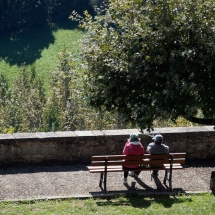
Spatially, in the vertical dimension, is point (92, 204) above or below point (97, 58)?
below

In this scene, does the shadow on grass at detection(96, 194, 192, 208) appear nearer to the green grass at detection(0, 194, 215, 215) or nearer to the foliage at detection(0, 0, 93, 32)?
the green grass at detection(0, 194, 215, 215)

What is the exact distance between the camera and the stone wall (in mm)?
12719

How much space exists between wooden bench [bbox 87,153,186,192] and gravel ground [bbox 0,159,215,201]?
1.15ft

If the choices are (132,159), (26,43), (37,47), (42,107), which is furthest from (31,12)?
(132,159)

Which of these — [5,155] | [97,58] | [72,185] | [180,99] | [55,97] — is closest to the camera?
[180,99]

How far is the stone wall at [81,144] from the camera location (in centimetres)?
1272

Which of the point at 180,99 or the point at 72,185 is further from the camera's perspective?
the point at 72,185

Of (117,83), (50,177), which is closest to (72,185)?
(50,177)

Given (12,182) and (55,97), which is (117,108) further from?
(55,97)

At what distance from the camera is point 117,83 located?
31.8 feet

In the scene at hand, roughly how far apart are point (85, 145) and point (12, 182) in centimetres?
223

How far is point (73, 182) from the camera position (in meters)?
11.8

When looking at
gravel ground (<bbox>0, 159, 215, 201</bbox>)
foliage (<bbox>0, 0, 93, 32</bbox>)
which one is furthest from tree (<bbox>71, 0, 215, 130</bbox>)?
foliage (<bbox>0, 0, 93, 32</bbox>)

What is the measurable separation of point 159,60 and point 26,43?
87.0m
